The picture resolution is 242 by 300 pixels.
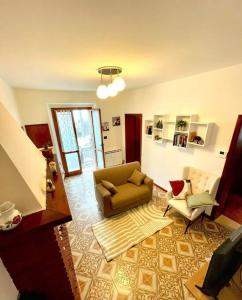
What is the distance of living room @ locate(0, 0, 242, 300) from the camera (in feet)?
3.24

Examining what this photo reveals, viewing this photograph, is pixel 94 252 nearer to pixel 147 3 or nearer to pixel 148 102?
pixel 147 3

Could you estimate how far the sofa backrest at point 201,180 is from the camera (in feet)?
8.11

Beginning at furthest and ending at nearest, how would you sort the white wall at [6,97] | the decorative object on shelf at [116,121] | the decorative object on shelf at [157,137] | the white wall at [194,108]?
the decorative object on shelf at [116,121] → the decorative object on shelf at [157,137] → the white wall at [6,97] → the white wall at [194,108]

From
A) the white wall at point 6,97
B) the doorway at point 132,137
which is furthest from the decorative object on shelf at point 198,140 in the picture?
the white wall at point 6,97

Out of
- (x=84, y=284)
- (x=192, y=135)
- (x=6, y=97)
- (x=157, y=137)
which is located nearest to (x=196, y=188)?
(x=192, y=135)

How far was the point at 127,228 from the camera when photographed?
2629mm

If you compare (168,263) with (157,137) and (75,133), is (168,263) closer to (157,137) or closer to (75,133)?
(157,137)

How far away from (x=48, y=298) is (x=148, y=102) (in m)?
3.97

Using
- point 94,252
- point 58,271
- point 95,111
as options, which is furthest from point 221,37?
point 95,111

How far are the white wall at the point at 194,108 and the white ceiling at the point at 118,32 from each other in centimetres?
47

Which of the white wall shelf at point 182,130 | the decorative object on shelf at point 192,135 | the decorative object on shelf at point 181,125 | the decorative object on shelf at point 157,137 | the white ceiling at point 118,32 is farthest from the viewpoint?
the decorative object on shelf at point 157,137

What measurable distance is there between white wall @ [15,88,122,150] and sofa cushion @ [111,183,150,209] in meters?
2.69

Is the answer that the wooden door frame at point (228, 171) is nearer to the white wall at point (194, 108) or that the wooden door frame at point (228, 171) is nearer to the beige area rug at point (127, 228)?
the white wall at point (194, 108)

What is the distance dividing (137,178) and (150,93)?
2261 mm
